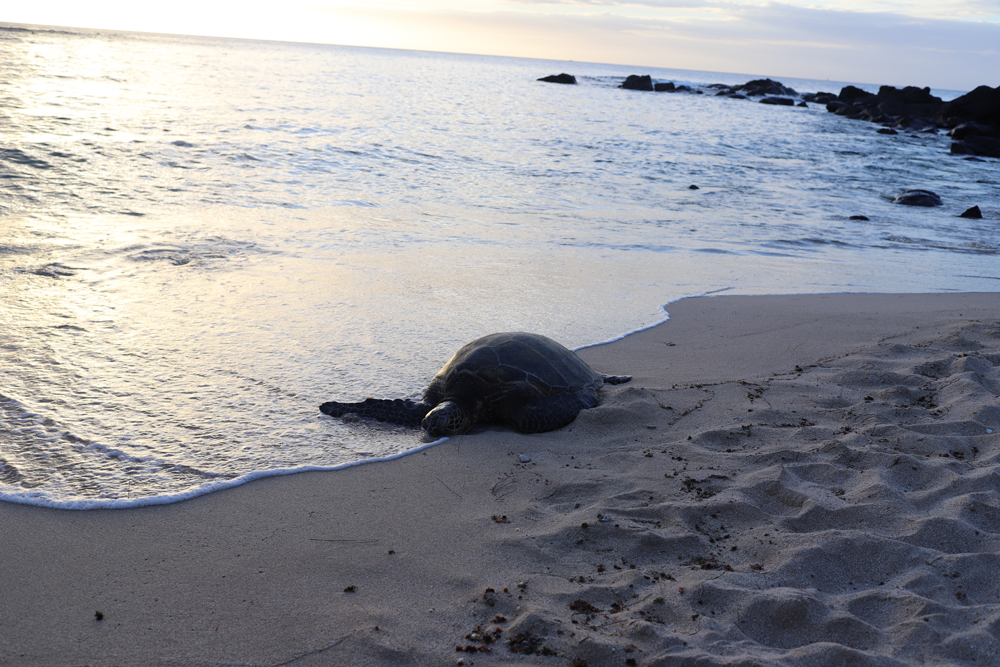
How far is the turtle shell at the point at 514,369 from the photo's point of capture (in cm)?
391

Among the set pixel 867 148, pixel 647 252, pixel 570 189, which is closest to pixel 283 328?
pixel 647 252

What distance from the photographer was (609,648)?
6.66ft

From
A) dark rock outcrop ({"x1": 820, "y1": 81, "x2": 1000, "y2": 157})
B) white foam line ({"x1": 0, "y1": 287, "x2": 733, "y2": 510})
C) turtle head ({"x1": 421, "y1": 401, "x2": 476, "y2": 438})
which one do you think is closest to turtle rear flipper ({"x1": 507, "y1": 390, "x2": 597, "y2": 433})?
turtle head ({"x1": 421, "y1": 401, "x2": 476, "y2": 438})

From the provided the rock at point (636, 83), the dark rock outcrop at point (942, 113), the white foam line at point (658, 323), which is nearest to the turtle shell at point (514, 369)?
the white foam line at point (658, 323)

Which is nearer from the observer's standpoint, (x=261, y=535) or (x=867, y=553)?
(x=867, y=553)

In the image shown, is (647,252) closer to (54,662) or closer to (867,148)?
(54,662)

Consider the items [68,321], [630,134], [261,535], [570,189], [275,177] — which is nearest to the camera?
[261,535]

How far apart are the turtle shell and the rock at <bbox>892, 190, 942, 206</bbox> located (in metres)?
12.8

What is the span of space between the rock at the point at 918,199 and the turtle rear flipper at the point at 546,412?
13.1 m

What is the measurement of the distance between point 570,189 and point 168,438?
404 inches

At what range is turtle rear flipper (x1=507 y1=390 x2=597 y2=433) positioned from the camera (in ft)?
12.4

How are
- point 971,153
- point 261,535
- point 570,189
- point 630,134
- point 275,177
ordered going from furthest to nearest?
point 971,153
point 630,134
point 570,189
point 275,177
point 261,535

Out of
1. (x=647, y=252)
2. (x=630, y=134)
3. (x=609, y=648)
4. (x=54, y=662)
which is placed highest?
(x=630, y=134)

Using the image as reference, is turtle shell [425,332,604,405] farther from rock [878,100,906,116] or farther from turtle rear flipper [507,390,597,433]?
rock [878,100,906,116]
